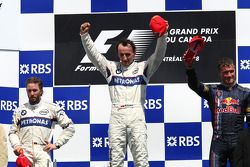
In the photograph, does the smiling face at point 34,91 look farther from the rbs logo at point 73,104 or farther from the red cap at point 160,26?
the red cap at point 160,26

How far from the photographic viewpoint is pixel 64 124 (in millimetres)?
6156

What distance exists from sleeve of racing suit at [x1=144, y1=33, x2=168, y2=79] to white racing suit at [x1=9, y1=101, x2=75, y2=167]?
75cm

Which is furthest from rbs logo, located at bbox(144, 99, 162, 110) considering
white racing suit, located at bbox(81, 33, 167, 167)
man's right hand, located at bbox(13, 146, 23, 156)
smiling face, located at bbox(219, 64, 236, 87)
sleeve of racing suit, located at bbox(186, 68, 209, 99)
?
man's right hand, located at bbox(13, 146, 23, 156)

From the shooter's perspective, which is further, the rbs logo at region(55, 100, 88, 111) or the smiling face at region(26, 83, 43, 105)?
the rbs logo at region(55, 100, 88, 111)

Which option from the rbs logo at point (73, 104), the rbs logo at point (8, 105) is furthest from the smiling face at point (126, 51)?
the rbs logo at point (8, 105)

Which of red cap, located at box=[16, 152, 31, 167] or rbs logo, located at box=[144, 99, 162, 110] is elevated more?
rbs logo, located at box=[144, 99, 162, 110]

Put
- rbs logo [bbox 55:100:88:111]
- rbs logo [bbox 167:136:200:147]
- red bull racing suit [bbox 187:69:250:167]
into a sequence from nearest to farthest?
red bull racing suit [bbox 187:69:250:167], rbs logo [bbox 167:136:200:147], rbs logo [bbox 55:100:88:111]

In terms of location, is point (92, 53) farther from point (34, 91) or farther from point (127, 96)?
point (34, 91)

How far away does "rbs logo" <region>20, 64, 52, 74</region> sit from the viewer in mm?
6884

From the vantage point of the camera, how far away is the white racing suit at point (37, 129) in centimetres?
605

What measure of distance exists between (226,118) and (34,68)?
1945mm

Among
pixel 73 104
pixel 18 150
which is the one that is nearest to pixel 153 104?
pixel 73 104

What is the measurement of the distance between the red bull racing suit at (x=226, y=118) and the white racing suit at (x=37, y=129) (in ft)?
3.59

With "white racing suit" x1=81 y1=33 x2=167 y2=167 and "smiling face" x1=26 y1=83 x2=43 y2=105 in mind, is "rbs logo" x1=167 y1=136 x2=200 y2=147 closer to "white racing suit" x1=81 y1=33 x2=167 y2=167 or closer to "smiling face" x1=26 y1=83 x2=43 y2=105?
"white racing suit" x1=81 y1=33 x2=167 y2=167
